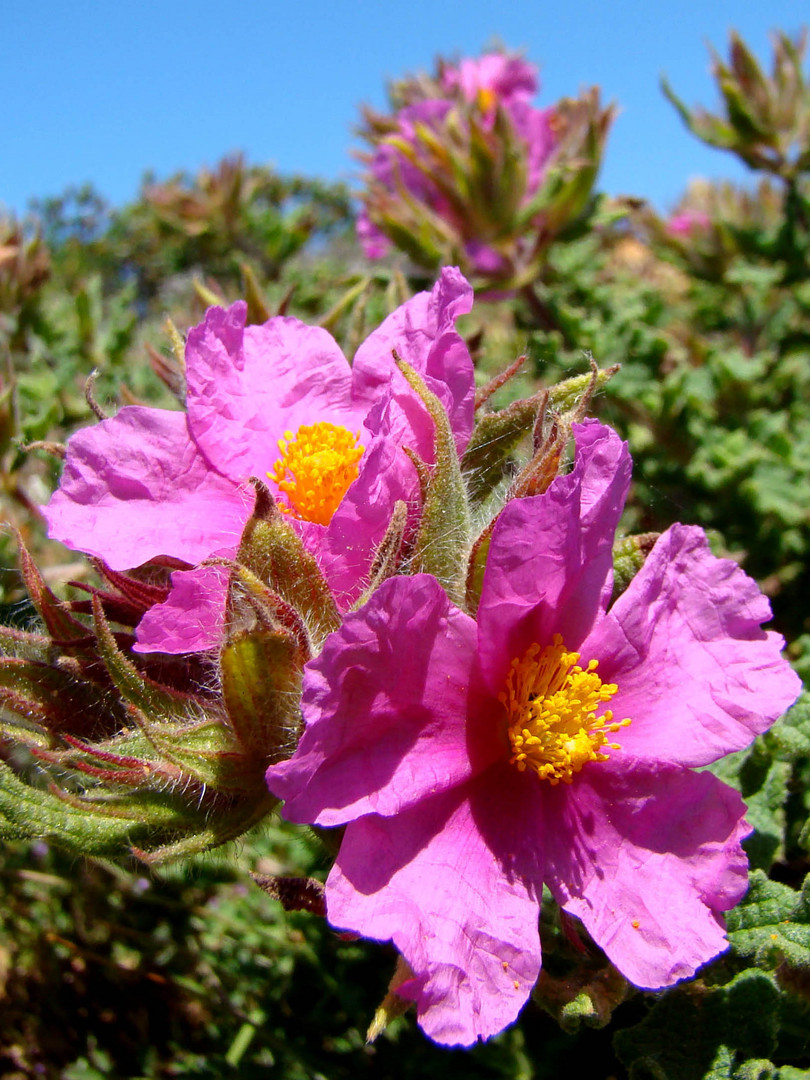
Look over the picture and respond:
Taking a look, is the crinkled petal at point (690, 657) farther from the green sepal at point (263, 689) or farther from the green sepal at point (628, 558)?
the green sepal at point (263, 689)

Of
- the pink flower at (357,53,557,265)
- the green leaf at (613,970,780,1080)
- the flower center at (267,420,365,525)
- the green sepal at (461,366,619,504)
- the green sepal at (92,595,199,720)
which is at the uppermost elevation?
the pink flower at (357,53,557,265)

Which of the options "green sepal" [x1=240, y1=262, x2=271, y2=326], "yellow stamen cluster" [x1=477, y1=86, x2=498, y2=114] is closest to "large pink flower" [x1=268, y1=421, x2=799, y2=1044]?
"green sepal" [x1=240, y1=262, x2=271, y2=326]

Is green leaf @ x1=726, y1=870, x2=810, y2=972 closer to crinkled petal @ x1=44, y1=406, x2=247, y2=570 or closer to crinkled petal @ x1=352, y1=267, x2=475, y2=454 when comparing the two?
crinkled petal @ x1=352, y1=267, x2=475, y2=454

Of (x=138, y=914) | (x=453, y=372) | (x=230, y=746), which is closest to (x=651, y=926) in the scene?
(x=230, y=746)

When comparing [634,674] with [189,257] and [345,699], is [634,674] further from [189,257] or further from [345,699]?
[189,257]

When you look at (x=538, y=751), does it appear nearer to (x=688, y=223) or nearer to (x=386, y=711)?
(x=386, y=711)
